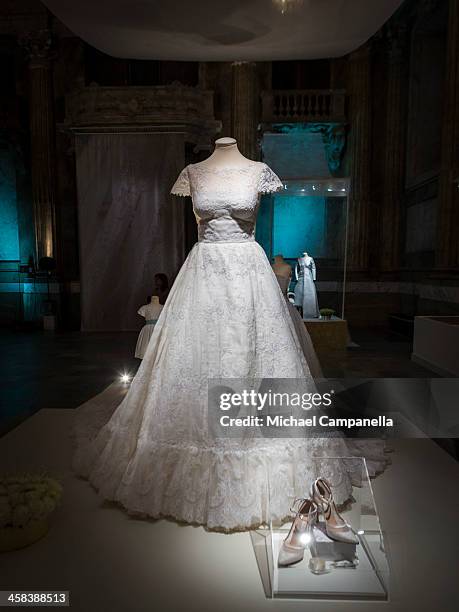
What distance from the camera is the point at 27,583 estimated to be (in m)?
1.99

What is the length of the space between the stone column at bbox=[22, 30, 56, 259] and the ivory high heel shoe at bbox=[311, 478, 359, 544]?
1062 cm

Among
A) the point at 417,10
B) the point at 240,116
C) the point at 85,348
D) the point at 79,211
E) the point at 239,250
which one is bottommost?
the point at 85,348

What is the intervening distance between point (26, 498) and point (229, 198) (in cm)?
197

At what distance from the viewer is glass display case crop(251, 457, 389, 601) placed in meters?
1.91

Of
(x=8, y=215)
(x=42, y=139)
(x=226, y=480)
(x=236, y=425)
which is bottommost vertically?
(x=226, y=480)

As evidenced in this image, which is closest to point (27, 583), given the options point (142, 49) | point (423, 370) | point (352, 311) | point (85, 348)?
point (142, 49)

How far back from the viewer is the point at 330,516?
209 centimetres

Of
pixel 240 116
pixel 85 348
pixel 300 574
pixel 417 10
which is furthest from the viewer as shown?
pixel 240 116

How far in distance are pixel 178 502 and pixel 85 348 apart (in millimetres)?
6313

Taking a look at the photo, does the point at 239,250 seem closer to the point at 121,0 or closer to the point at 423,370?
the point at 121,0

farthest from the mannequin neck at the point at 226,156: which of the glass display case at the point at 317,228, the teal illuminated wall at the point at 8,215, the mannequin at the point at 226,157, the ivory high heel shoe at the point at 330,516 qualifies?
the teal illuminated wall at the point at 8,215

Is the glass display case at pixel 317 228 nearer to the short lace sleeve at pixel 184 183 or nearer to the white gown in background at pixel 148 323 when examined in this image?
the white gown in background at pixel 148 323

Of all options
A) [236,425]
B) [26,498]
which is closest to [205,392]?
[236,425]

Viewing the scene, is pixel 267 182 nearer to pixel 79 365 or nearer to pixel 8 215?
pixel 79 365
